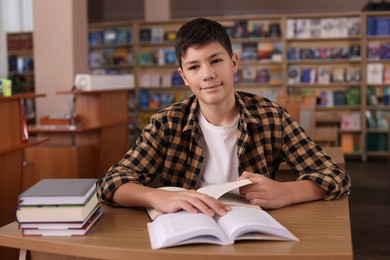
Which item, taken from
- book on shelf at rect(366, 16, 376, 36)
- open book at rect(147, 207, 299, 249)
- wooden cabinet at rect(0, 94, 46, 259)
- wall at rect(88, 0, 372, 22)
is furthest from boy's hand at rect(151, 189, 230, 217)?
wall at rect(88, 0, 372, 22)

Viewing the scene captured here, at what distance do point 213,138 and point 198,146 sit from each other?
6cm

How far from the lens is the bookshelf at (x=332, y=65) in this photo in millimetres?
8664

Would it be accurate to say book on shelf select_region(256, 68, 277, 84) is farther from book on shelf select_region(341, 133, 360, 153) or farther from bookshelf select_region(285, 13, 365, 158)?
book on shelf select_region(341, 133, 360, 153)

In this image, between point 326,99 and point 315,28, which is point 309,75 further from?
point 315,28

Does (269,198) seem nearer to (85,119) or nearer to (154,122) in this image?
(154,122)

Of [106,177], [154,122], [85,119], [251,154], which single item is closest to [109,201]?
[106,177]

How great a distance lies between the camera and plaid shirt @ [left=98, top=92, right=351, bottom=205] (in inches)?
77.6

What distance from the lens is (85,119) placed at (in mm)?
5980

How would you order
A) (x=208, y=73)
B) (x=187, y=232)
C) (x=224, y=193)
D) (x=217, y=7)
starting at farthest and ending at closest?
(x=217, y=7) → (x=208, y=73) → (x=224, y=193) → (x=187, y=232)

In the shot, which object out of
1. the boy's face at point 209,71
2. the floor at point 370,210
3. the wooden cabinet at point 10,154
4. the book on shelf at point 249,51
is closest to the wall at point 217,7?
the book on shelf at point 249,51

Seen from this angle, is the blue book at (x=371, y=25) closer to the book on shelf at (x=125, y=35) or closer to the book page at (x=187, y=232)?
the book on shelf at (x=125, y=35)

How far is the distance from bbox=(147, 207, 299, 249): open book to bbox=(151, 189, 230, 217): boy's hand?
0.03 meters

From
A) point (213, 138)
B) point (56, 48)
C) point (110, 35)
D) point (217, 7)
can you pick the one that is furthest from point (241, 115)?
point (217, 7)

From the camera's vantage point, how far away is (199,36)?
1895mm
